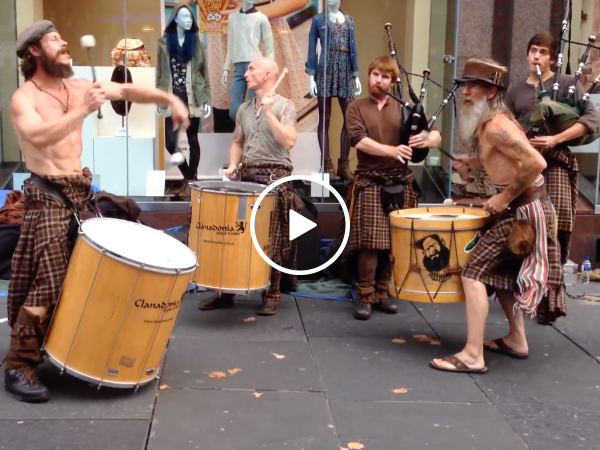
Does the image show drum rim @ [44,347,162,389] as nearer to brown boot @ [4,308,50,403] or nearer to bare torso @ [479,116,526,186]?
brown boot @ [4,308,50,403]

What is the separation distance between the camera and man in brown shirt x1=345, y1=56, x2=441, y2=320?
19.9 feet

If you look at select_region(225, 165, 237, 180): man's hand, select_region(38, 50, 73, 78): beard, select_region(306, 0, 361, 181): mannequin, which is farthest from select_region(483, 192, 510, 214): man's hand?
select_region(306, 0, 361, 181): mannequin

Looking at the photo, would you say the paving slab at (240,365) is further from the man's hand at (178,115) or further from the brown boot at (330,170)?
the brown boot at (330,170)

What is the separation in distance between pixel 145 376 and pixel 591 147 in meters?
5.31

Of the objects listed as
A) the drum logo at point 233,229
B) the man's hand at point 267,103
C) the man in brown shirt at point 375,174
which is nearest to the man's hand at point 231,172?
the man's hand at point 267,103

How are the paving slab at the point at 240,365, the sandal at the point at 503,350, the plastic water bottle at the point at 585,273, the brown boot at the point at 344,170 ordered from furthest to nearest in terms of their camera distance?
the brown boot at the point at 344,170 < the plastic water bottle at the point at 585,273 < the sandal at the point at 503,350 < the paving slab at the point at 240,365

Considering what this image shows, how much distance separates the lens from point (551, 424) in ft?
14.1

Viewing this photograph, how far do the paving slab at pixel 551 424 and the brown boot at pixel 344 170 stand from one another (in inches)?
139

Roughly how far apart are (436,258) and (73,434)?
2.31 meters

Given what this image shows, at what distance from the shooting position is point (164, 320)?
435 cm

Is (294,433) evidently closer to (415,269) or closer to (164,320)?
(164,320)

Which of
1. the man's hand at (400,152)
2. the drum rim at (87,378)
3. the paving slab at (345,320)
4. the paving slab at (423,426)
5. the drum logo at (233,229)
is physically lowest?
the paving slab at (423,426)

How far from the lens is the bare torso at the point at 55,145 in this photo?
4.39 meters

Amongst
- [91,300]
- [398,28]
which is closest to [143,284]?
[91,300]
